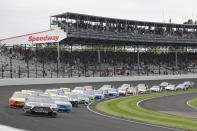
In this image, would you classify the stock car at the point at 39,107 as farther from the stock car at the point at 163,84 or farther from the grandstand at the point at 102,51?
the stock car at the point at 163,84

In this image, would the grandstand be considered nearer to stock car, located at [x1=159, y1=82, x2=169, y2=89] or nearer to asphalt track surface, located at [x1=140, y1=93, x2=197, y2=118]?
stock car, located at [x1=159, y1=82, x2=169, y2=89]

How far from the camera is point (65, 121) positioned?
18.6m

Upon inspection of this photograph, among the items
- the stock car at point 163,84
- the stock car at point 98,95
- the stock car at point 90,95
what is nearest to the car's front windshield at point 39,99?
the stock car at point 90,95

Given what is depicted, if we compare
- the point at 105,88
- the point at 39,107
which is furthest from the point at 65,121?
the point at 105,88

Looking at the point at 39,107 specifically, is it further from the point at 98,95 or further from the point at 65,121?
the point at 98,95

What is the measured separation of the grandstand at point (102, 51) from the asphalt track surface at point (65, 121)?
14.2 feet

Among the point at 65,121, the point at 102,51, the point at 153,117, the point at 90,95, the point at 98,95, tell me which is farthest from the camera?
the point at 102,51

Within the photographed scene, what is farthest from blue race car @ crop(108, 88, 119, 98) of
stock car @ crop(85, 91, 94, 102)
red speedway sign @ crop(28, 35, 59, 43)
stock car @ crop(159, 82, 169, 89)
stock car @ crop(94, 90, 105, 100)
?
stock car @ crop(159, 82, 169, 89)

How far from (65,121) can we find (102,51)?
59.0m

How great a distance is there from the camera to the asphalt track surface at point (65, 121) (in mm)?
15629

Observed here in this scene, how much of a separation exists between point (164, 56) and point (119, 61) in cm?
1647

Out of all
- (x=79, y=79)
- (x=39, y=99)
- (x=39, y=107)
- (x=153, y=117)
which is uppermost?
(x=39, y=99)

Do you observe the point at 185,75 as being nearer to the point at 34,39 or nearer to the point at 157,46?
the point at 157,46

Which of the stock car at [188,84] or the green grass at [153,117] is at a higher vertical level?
the green grass at [153,117]
